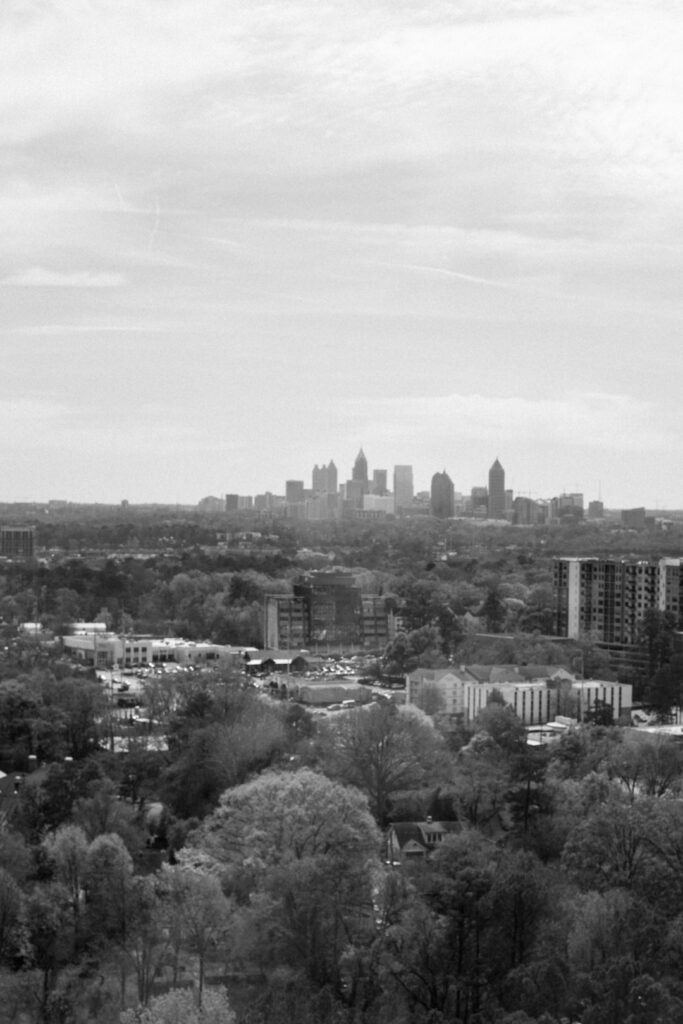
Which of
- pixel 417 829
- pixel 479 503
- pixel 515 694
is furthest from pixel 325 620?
pixel 479 503

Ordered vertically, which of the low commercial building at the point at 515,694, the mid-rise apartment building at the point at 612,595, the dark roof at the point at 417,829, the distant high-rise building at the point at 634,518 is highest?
the distant high-rise building at the point at 634,518

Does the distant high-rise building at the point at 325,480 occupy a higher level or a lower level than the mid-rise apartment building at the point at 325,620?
higher

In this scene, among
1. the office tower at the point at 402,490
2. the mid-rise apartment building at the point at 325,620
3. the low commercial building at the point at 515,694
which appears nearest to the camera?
the low commercial building at the point at 515,694

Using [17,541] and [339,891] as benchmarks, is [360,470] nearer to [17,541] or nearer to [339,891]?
[17,541]

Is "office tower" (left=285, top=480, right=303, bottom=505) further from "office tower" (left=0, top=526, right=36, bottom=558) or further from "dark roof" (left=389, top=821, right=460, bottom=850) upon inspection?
"dark roof" (left=389, top=821, right=460, bottom=850)

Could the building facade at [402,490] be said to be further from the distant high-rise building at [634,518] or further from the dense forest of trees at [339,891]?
the dense forest of trees at [339,891]

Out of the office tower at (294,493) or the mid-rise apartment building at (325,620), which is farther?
the office tower at (294,493)

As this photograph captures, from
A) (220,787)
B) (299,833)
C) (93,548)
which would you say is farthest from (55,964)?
(93,548)

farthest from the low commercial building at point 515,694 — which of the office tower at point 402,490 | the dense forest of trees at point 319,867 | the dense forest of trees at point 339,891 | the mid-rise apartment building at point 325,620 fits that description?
the office tower at point 402,490
